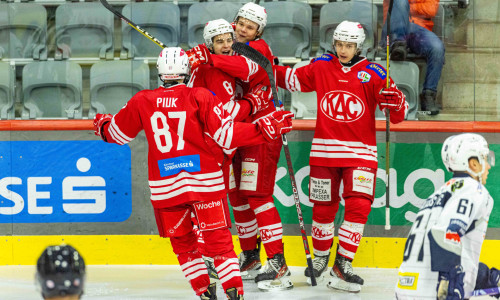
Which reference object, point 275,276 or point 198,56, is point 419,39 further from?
point 275,276

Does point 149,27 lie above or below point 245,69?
above

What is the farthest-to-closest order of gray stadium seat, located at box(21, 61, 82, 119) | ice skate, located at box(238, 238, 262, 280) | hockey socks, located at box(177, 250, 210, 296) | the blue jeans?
gray stadium seat, located at box(21, 61, 82, 119) → the blue jeans → ice skate, located at box(238, 238, 262, 280) → hockey socks, located at box(177, 250, 210, 296)

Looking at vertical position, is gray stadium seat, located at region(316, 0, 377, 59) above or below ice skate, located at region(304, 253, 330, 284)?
above

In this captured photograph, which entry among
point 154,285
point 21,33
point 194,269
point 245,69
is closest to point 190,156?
point 194,269

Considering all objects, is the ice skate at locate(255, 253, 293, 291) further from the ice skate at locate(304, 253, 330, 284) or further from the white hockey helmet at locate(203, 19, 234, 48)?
the white hockey helmet at locate(203, 19, 234, 48)

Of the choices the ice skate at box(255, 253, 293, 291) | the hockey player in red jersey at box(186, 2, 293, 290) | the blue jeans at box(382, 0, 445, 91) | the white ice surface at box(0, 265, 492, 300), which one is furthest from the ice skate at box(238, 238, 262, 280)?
the blue jeans at box(382, 0, 445, 91)

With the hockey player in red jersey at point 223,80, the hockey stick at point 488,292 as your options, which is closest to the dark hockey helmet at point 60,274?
the hockey stick at point 488,292

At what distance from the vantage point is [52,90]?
215 inches

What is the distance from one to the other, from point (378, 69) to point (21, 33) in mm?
2328

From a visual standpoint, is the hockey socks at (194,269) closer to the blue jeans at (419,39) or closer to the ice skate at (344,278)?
the ice skate at (344,278)

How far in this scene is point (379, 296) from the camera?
453 centimetres

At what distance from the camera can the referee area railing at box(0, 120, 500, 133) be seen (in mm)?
5098

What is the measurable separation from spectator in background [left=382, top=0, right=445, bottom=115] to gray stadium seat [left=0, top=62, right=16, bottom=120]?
2.39 meters

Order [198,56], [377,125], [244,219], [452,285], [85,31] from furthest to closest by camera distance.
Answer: [85,31]
[377,125]
[244,219]
[198,56]
[452,285]
